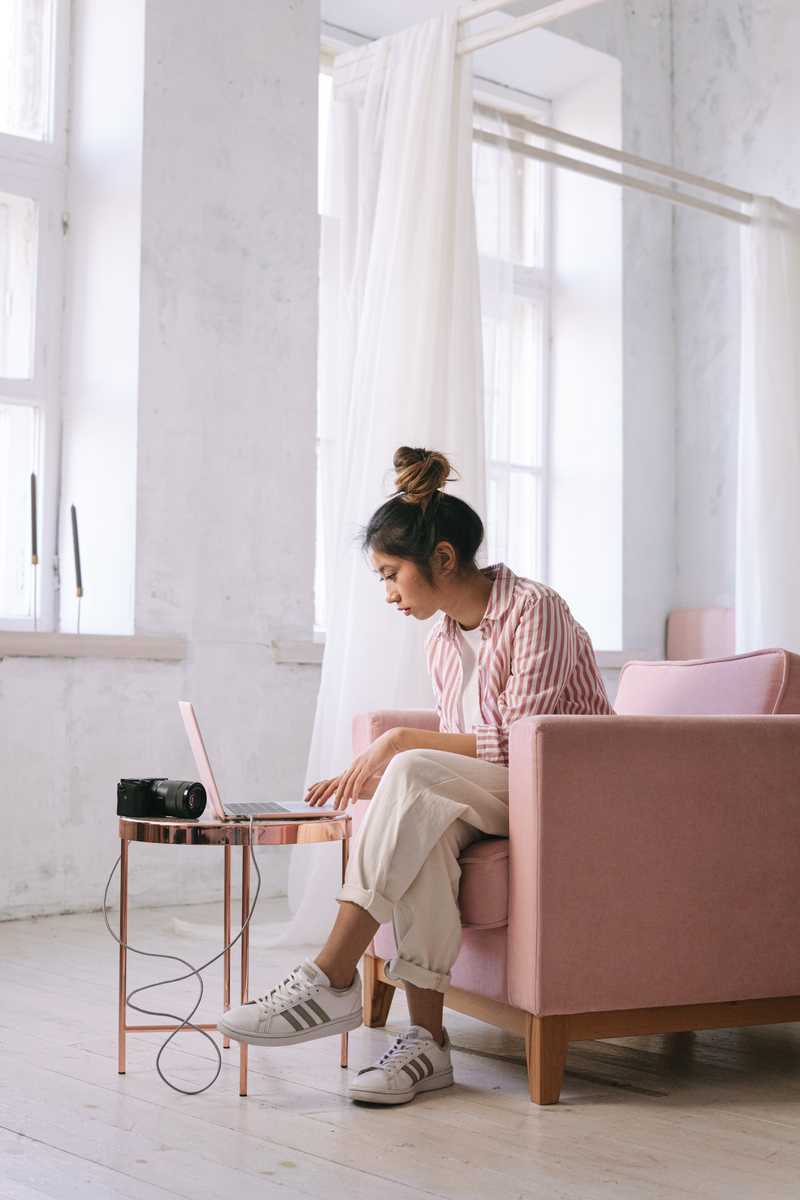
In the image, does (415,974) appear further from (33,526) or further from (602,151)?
(602,151)

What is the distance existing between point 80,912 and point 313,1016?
2075 millimetres

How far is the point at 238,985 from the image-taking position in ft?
10.6

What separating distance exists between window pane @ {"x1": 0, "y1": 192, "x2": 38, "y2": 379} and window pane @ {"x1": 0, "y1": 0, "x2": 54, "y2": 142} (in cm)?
24

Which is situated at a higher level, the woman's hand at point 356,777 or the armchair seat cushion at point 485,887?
the woman's hand at point 356,777

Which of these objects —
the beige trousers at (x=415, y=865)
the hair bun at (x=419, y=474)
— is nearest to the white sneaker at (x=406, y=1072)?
the beige trousers at (x=415, y=865)

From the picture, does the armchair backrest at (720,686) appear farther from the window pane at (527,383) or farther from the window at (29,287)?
the window pane at (527,383)

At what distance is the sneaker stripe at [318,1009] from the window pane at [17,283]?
272 centimetres

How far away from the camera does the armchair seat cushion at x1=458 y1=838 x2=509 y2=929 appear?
2.43 m

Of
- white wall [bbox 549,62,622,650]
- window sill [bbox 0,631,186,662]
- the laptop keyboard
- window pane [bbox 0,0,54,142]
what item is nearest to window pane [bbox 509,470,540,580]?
white wall [bbox 549,62,622,650]

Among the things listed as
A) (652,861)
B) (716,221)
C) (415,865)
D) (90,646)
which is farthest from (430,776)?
(716,221)

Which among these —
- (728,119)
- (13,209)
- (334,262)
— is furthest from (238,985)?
(728,119)

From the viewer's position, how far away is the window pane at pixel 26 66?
4527 millimetres

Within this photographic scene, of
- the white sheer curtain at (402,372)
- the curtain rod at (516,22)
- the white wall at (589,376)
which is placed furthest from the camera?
the white wall at (589,376)

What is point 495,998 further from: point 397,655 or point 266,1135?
point 397,655
